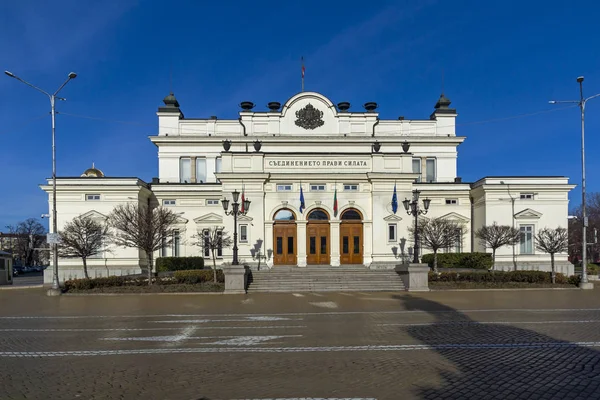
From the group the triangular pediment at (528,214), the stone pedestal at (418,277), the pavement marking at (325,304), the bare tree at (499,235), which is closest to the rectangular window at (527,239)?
the triangular pediment at (528,214)

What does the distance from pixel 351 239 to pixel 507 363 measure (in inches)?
952

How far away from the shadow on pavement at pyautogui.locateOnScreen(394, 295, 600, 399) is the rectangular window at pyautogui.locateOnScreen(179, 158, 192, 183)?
32864 millimetres

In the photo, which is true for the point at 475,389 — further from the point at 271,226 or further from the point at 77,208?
→ the point at 77,208

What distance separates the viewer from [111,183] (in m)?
35.3

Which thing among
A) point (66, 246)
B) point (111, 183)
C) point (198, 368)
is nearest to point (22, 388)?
point (198, 368)

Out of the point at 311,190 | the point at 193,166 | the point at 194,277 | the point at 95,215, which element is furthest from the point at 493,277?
the point at 95,215

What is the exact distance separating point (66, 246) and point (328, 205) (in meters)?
18.0

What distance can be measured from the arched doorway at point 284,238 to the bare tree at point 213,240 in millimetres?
3369

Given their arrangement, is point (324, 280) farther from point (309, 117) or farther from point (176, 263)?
point (309, 117)

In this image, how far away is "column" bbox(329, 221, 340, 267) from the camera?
32.7m

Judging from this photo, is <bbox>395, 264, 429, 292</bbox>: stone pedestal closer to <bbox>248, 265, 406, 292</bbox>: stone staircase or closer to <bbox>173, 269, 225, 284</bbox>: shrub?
<bbox>248, 265, 406, 292</bbox>: stone staircase

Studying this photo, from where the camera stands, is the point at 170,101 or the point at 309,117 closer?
the point at 309,117

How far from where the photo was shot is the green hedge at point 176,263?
34.0 metres

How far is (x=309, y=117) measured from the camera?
42.0m
